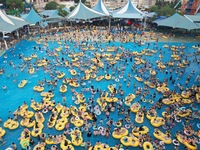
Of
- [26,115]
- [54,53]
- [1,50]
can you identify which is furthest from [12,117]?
[1,50]

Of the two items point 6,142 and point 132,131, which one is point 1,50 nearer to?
point 6,142

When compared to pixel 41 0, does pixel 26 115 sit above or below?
below

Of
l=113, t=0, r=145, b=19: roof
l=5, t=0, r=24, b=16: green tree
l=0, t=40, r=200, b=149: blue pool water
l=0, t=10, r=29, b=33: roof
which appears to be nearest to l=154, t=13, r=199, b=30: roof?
l=0, t=40, r=200, b=149: blue pool water

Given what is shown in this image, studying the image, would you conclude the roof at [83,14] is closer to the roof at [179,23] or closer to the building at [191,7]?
the roof at [179,23]

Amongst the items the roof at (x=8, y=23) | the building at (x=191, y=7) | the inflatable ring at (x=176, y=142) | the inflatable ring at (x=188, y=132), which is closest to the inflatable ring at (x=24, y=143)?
the inflatable ring at (x=176, y=142)

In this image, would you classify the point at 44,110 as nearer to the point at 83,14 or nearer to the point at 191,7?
the point at 83,14

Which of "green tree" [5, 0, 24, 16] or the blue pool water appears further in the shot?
"green tree" [5, 0, 24, 16]

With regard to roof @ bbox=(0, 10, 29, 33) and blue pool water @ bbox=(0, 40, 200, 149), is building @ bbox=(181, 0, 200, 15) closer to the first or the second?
blue pool water @ bbox=(0, 40, 200, 149)

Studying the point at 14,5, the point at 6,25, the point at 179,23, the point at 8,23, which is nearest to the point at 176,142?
the point at 179,23
